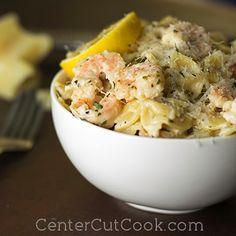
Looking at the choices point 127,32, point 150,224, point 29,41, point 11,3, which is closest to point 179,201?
point 150,224

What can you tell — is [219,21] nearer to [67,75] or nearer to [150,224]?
[67,75]

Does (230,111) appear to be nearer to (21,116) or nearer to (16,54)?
(21,116)

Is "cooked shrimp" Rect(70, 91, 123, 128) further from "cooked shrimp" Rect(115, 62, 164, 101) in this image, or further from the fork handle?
the fork handle

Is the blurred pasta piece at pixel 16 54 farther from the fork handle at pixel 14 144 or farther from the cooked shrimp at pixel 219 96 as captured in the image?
the cooked shrimp at pixel 219 96

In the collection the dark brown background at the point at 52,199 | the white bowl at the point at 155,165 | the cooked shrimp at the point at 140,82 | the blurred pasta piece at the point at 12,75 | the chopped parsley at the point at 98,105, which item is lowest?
the blurred pasta piece at the point at 12,75

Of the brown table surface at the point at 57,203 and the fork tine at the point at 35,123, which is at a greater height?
the brown table surface at the point at 57,203

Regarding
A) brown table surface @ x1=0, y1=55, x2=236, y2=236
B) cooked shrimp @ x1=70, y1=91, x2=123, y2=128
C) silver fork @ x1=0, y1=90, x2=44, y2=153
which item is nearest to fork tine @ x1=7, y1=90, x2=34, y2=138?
silver fork @ x1=0, y1=90, x2=44, y2=153

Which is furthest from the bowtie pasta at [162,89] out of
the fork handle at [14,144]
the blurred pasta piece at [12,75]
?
the blurred pasta piece at [12,75]
